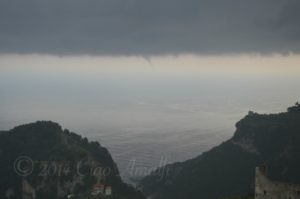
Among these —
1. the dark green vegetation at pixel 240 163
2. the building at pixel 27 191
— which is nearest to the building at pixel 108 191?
the building at pixel 27 191

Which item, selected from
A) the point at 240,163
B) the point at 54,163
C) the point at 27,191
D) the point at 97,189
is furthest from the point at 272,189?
the point at 240,163

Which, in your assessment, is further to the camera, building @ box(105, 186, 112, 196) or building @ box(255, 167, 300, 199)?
building @ box(105, 186, 112, 196)

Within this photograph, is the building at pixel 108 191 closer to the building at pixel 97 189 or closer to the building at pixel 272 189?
the building at pixel 97 189

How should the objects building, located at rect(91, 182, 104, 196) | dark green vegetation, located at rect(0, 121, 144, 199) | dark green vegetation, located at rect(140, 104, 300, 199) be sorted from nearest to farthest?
building, located at rect(91, 182, 104, 196), dark green vegetation, located at rect(0, 121, 144, 199), dark green vegetation, located at rect(140, 104, 300, 199)

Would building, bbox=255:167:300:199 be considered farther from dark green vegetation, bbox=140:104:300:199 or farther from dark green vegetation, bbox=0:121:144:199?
dark green vegetation, bbox=140:104:300:199

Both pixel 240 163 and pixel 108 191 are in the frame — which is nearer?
pixel 108 191

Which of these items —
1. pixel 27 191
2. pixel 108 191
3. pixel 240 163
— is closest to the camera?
pixel 108 191

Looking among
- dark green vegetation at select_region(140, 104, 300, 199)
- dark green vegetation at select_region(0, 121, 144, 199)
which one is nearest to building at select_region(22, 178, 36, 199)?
dark green vegetation at select_region(0, 121, 144, 199)

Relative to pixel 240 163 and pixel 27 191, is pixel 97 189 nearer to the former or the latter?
pixel 27 191

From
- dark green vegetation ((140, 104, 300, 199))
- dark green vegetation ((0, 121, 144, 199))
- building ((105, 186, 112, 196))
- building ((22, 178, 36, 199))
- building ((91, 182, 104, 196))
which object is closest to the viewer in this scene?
building ((105, 186, 112, 196))
